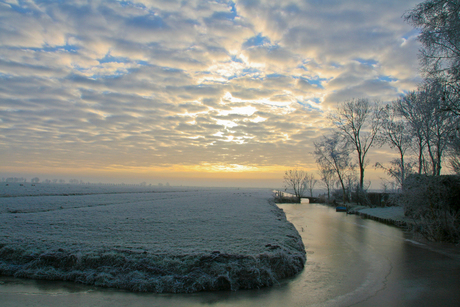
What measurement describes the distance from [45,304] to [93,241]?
4.26 meters

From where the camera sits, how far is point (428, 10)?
1036 centimetres

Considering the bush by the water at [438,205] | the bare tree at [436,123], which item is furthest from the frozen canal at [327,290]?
the bare tree at [436,123]

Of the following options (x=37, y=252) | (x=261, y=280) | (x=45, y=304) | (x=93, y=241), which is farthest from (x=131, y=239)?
(x=261, y=280)

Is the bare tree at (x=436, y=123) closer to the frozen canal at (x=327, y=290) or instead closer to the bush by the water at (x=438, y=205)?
the bush by the water at (x=438, y=205)

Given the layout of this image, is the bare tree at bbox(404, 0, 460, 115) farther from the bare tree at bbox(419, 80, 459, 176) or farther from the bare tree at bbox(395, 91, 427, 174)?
the bare tree at bbox(395, 91, 427, 174)

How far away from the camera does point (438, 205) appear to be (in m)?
13.7

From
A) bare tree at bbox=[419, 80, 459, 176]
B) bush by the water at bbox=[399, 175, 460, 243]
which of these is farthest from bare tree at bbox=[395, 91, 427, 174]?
bush by the water at bbox=[399, 175, 460, 243]

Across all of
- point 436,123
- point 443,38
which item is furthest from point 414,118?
point 443,38

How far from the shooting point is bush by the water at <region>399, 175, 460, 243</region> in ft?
43.1

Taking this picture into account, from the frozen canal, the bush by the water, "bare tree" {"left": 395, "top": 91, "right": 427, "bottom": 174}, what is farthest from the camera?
"bare tree" {"left": 395, "top": 91, "right": 427, "bottom": 174}

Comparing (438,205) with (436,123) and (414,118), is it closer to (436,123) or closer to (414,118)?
(436,123)

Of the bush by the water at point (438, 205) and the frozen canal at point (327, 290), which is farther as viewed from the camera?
the bush by the water at point (438, 205)

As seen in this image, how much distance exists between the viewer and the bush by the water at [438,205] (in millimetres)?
13141

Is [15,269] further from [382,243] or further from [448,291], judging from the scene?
[382,243]
